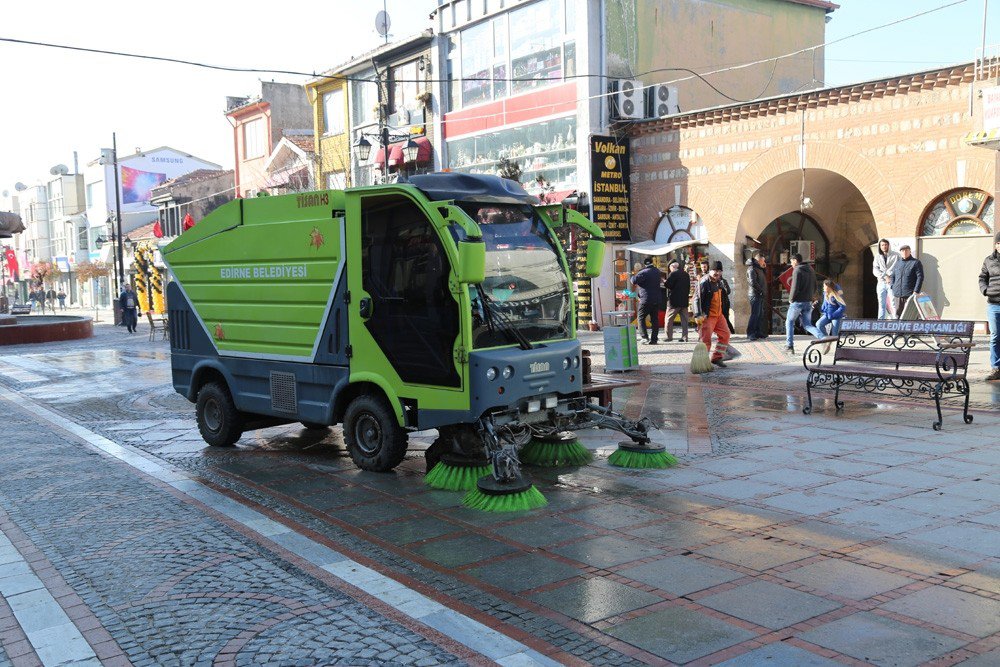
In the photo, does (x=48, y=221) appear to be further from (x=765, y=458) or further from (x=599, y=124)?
(x=765, y=458)

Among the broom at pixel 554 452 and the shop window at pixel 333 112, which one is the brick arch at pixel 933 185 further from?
the shop window at pixel 333 112

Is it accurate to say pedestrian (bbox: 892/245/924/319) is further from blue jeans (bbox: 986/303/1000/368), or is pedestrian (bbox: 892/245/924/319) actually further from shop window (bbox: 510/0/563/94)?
shop window (bbox: 510/0/563/94)

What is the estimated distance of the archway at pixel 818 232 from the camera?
21.2 metres

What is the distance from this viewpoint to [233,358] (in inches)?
383

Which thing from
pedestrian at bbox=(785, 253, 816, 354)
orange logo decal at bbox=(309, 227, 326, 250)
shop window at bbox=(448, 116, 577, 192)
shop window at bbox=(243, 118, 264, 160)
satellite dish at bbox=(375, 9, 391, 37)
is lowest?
→ pedestrian at bbox=(785, 253, 816, 354)

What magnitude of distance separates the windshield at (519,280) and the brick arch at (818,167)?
40.5ft

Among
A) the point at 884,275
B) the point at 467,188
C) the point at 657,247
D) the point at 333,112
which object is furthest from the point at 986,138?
the point at 333,112

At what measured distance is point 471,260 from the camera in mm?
6883

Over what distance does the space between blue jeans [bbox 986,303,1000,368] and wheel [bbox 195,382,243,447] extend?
389 inches

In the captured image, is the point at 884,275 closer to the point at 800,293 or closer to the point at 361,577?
the point at 800,293

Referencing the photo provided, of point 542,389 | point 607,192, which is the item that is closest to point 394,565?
point 542,389

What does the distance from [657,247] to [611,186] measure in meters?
2.04

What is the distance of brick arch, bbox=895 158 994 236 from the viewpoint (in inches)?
653

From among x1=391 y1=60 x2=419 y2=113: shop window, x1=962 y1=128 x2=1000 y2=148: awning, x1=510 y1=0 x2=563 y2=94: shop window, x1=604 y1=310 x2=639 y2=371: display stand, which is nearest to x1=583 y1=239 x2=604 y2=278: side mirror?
x1=604 y1=310 x2=639 y2=371: display stand
